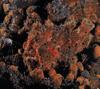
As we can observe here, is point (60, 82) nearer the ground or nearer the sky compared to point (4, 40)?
nearer the ground

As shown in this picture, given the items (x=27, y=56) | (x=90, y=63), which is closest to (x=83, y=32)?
(x=90, y=63)

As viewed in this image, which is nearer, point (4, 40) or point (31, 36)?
point (31, 36)

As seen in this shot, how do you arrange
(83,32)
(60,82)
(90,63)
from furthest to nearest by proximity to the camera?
(90,63) → (83,32) → (60,82)

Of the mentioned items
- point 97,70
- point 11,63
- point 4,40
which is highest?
point 4,40

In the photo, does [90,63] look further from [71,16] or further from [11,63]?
[11,63]

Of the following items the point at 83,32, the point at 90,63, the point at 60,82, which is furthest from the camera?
the point at 90,63

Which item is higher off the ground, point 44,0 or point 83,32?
point 44,0

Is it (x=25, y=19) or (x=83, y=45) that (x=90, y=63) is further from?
(x=25, y=19)

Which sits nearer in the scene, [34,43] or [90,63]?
[34,43]

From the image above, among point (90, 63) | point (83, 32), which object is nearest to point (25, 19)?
point (83, 32)
